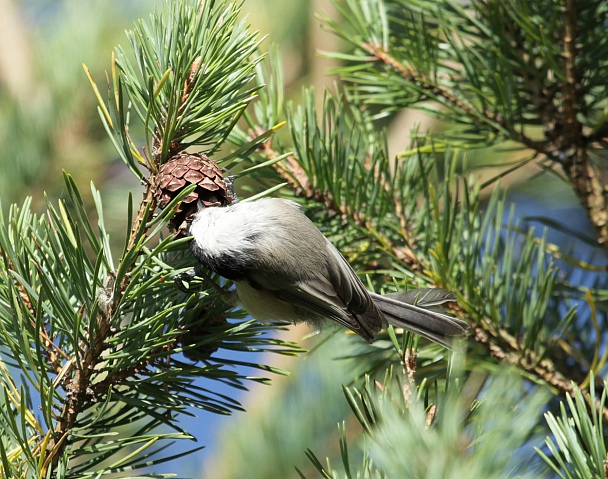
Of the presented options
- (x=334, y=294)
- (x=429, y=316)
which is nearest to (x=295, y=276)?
(x=334, y=294)

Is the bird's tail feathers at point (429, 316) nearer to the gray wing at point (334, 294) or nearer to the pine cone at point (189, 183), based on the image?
the gray wing at point (334, 294)

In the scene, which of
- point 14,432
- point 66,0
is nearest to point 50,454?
point 14,432

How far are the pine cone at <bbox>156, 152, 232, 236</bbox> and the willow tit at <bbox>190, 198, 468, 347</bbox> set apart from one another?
38mm

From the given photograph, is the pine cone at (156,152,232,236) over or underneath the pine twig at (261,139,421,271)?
over

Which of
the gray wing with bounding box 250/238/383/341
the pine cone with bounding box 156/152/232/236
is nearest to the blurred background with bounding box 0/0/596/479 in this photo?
the gray wing with bounding box 250/238/383/341

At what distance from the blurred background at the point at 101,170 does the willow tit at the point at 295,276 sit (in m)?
0.08

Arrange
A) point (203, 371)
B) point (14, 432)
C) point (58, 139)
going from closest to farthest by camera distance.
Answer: point (14, 432) < point (203, 371) < point (58, 139)

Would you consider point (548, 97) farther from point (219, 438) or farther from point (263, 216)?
point (219, 438)

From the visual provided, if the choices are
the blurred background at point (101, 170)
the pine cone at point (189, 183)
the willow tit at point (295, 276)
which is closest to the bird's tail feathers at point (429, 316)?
the willow tit at point (295, 276)

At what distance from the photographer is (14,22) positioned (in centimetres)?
182

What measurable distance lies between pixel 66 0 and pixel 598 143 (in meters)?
1.56

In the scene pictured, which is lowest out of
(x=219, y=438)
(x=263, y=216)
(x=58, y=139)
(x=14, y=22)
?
(x=219, y=438)

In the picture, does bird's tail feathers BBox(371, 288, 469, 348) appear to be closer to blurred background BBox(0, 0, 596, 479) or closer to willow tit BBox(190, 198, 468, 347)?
willow tit BBox(190, 198, 468, 347)

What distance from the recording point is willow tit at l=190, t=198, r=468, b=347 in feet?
3.24
